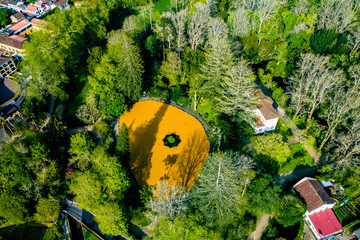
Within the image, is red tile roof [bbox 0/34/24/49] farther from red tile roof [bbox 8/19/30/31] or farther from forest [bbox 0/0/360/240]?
forest [bbox 0/0/360/240]

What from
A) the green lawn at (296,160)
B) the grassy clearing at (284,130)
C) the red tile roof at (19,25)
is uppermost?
the red tile roof at (19,25)

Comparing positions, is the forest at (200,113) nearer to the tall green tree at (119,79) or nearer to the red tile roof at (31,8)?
the tall green tree at (119,79)

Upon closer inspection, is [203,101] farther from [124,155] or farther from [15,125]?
[15,125]

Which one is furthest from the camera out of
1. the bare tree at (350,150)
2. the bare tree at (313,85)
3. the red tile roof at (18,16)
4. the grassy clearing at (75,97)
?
the red tile roof at (18,16)

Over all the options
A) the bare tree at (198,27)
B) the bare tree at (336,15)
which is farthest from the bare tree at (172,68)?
the bare tree at (336,15)

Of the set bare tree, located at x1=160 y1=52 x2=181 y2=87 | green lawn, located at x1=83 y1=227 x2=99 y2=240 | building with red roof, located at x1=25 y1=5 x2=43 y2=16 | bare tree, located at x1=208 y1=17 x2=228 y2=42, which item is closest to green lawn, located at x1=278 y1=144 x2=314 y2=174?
bare tree, located at x1=160 y1=52 x2=181 y2=87

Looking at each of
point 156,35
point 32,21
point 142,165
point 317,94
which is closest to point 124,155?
point 142,165
